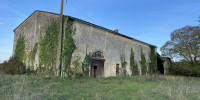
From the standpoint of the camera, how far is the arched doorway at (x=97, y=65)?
15652 mm


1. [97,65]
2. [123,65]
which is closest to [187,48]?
[123,65]

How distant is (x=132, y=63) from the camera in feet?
68.9

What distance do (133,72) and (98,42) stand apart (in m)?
8.06

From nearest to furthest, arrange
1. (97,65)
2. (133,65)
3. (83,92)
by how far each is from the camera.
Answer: (83,92) < (97,65) < (133,65)

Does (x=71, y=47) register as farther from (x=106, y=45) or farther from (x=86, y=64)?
(x=106, y=45)

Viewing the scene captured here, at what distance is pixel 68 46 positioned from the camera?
13398mm

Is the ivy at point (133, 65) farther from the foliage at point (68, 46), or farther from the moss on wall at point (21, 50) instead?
the moss on wall at point (21, 50)

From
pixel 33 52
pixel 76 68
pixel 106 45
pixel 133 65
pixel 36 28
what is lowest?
pixel 76 68

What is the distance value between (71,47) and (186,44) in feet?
55.6

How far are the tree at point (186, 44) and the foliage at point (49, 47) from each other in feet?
56.3

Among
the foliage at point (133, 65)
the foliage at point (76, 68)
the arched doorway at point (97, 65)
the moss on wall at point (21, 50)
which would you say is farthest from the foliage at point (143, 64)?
the moss on wall at point (21, 50)

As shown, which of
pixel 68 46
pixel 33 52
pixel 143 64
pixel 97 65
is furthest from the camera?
pixel 143 64

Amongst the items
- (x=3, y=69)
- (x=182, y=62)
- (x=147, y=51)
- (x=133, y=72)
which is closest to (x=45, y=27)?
(x=3, y=69)

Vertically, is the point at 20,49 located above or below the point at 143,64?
above
